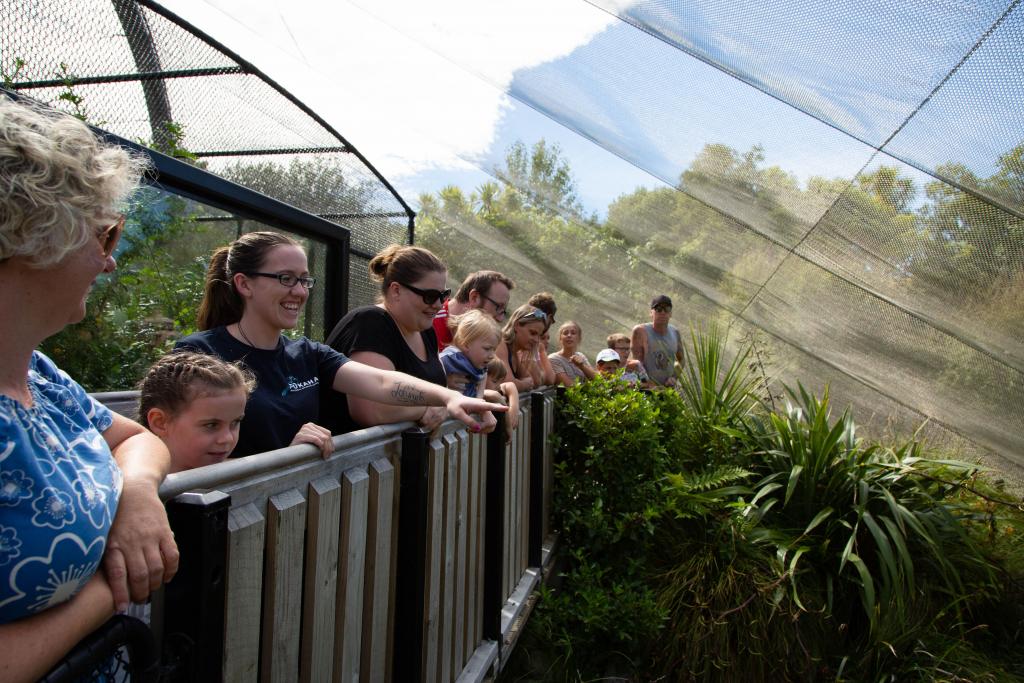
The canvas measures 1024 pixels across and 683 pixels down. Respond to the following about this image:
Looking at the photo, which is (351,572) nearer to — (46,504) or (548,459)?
(46,504)

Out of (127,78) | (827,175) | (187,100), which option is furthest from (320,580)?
(827,175)

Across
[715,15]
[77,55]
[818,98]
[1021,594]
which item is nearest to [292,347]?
[77,55]

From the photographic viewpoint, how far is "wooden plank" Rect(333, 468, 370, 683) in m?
1.58

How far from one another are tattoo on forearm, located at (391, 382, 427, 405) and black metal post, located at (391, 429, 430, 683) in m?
0.16

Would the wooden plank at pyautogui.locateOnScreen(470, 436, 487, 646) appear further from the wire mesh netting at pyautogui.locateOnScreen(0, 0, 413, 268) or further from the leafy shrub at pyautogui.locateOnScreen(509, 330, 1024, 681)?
the wire mesh netting at pyautogui.locateOnScreen(0, 0, 413, 268)

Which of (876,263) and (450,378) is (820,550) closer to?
(876,263)

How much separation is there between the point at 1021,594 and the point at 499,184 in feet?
18.1

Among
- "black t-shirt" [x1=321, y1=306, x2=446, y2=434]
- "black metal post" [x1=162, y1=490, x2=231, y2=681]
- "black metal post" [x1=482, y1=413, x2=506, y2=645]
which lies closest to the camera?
"black metal post" [x1=162, y1=490, x2=231, y2=681]

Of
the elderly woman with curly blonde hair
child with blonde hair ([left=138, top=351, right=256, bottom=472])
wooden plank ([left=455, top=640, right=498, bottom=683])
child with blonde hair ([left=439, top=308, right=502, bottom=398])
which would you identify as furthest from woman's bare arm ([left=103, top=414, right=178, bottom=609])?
child with blonde hair ([left=439, top=308, right=502, bottom=398])

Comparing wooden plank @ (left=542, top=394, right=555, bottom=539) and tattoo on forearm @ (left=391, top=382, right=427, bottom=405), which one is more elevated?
tattoo on forearm @ (left=391, top=382, right=427, bottom=405)

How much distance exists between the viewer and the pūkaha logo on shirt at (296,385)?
2.08 m

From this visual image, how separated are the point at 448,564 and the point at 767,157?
12.1 feet

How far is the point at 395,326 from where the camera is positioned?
8.73 ft

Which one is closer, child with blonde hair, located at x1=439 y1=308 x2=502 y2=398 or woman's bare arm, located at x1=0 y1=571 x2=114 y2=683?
woman's bare arm, located at x1=0 y1=571 x2=114 y2=683
